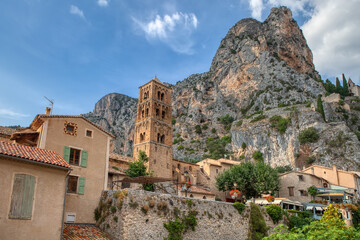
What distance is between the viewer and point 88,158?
25.7 meters

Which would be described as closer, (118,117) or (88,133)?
(88,133)

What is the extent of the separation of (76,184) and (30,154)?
711 centimetres

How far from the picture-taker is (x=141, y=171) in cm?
3969

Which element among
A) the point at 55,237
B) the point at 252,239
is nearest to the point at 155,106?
the point at 252,239

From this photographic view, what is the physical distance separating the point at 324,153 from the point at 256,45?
6908 cm

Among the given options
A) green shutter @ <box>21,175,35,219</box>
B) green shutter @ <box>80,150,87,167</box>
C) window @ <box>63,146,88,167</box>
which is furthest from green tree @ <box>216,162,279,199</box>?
green shutter @ <box>21,175,35,219</box>

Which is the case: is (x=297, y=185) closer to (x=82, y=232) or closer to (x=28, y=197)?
(x=82, y=232)

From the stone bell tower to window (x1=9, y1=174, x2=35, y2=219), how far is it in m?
34.8

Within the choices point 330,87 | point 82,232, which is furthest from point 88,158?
point 330,87

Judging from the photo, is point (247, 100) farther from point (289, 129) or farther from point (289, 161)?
point (289, 161)

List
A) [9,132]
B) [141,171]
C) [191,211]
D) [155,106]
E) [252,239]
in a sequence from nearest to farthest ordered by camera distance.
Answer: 1. [191,211]
2. [252,239]
3. [9,132]
4. [141,171]
5. [155,106]

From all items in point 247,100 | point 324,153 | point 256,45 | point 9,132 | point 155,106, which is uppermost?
point 256,45

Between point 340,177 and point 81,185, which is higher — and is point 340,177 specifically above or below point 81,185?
above

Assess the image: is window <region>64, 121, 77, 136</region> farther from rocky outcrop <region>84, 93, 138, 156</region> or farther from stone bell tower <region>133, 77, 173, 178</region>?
rocky outcrop <region>84, 93, 138, 156</region>
